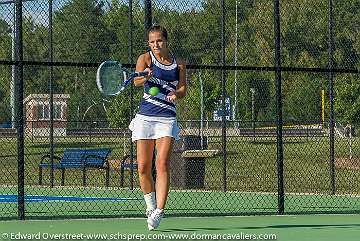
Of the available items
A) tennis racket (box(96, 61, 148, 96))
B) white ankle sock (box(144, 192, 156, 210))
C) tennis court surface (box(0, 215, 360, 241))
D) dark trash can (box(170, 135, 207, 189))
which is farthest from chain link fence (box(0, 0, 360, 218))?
white ankle sock (box(144, 192, 156, 210))

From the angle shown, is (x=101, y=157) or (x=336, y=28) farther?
(x=336, y=28)

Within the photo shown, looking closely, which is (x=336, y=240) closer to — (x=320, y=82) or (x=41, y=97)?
(x=41, y=97)

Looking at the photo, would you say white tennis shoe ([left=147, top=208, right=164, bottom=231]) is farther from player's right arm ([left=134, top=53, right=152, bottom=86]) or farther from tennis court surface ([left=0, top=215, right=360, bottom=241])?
player's right arm ([left=134, top=53, right=152, bottom=86])

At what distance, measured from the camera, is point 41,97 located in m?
22.0

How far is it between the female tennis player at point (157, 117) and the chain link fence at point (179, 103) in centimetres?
175

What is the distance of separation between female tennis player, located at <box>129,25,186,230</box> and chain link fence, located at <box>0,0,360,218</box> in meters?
1.75

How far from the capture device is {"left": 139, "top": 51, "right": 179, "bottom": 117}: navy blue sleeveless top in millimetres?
10414

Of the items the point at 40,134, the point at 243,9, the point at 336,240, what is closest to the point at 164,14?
the point at 243,9

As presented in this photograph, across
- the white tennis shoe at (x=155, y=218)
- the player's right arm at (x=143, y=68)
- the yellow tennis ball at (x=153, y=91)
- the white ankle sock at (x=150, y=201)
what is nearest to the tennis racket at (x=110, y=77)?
the player's right arm at (x=143, y=68)

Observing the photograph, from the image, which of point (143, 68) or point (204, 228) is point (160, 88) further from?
point (204, 228)

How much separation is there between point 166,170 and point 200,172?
8.45 meters

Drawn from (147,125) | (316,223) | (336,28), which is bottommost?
(316,223)

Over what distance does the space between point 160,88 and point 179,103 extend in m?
18.6

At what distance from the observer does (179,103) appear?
95.4 ft
